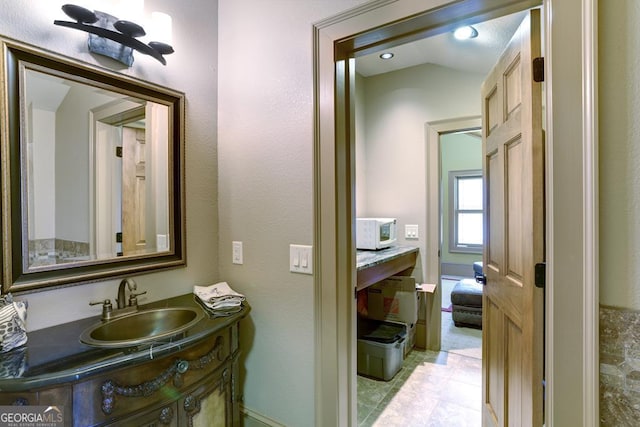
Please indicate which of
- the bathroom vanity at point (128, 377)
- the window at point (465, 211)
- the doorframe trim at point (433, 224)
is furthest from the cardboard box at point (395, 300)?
the window at point (465, 211)

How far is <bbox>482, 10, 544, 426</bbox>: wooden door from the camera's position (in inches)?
46.1

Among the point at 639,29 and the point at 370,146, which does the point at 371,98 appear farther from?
the point at 639,29

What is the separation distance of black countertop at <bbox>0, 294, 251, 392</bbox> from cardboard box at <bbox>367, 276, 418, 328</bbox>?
1.98 metres

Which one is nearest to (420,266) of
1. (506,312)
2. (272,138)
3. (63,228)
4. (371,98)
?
(506,312)

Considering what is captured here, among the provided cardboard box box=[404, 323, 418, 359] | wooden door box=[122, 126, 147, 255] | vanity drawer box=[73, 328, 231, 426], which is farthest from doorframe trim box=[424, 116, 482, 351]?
wooden door box=[122, 126, 147, 255]

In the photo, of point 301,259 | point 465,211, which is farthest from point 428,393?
point 465,211

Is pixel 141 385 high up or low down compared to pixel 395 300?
up

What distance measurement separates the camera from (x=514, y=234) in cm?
138

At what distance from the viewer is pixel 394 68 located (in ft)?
10.7

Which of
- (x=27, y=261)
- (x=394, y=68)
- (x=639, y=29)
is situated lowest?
(x=27, y=261)

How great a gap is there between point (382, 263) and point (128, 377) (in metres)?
1.83

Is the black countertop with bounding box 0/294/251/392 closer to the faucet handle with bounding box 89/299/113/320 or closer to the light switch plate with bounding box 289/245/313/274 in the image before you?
the faucet handle with bounding box 89/299/113/320

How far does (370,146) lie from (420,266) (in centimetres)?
143

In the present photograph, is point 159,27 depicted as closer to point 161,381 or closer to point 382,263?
point 161,381
